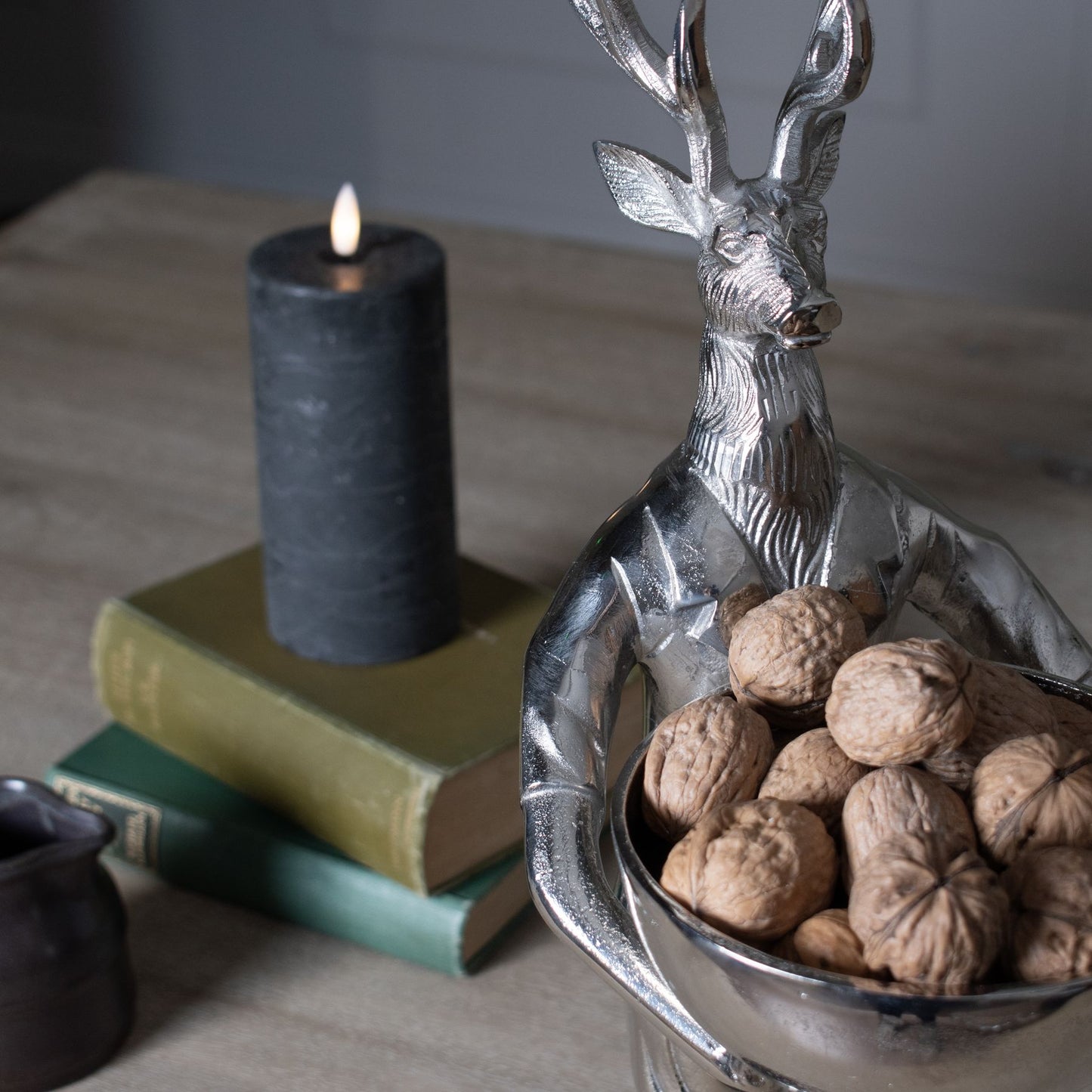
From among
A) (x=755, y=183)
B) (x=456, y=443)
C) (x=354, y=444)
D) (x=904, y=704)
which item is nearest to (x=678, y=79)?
(x=755, y=183)

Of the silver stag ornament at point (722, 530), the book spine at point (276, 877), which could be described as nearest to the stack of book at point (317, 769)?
the book spine at point (276, 877)

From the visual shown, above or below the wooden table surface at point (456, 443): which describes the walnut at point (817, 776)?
above

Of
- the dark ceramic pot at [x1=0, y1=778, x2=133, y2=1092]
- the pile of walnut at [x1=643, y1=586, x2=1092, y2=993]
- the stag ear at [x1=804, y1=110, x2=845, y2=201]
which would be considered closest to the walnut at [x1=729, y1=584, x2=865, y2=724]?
the pile of walnut at [x1=643, y1=586, x2=1092, y2=993]

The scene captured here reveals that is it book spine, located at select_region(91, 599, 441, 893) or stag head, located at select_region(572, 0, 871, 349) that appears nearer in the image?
stag head, located at select_region(572, 0, 871, 349)

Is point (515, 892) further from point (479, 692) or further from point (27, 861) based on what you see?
point (27, 861)

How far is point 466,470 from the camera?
83 cm

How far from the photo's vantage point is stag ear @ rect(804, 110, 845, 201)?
0.39 metres

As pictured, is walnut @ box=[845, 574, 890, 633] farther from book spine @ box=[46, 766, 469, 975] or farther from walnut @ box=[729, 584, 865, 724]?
book spine @ box=[46, 766, 469, 975]

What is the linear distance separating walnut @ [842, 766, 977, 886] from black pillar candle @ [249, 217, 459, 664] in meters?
0.30

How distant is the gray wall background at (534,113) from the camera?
1.85 meters

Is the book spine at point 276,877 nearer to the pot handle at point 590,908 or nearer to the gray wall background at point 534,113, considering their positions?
the pot handle at point 590,908

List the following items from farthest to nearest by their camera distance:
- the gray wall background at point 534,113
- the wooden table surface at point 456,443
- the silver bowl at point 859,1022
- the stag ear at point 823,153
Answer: the gray wall background at point 534,113 < the wooden table surface at point 456,443 < the stag ear at point 823,153 < the silver bowl at point 859,1022

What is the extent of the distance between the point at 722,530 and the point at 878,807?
0.37 feet

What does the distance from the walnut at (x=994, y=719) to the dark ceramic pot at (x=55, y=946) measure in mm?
263
